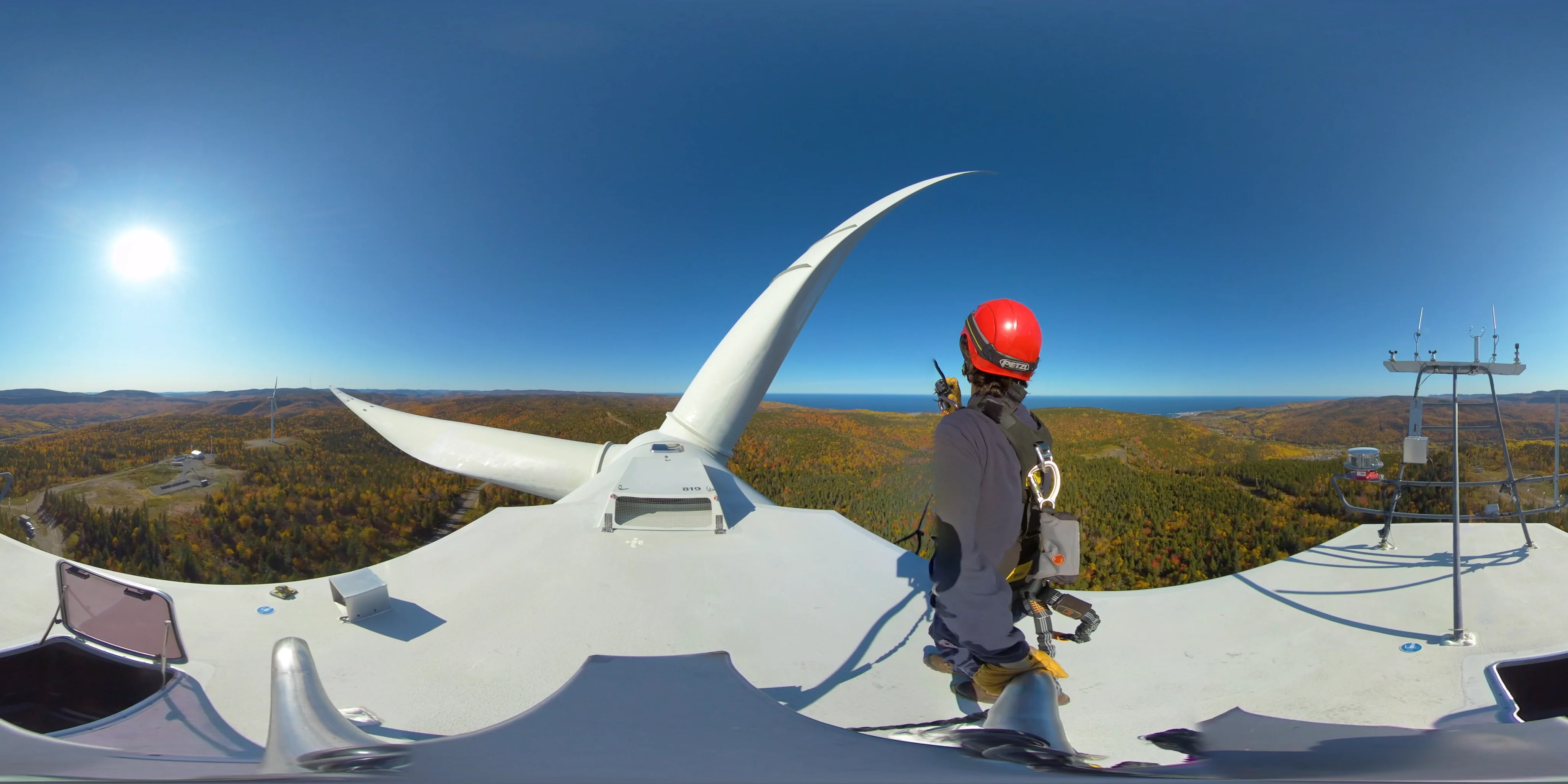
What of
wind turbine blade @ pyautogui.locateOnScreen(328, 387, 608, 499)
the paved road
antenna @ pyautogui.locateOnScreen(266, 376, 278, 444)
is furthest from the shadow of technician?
antenna @ pyautogui.locateOnScreen(266, 376, 278, 444)

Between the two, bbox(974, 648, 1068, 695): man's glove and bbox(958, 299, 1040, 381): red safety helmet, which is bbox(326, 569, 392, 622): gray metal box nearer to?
bbox(974, 648, 1068, 695): man's glove

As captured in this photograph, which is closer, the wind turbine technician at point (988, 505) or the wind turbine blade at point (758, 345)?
the wind turbine technician at point (988, 505)

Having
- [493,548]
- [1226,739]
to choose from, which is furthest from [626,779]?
[493,548]

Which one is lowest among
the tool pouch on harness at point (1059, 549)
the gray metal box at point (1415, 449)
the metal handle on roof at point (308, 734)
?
the metal handle on roof at point (308, 734)

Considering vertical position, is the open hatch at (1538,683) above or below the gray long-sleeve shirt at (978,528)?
below

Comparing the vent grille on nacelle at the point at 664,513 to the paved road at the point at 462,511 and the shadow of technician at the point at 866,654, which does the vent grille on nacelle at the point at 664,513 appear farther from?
the paved road at the point at 462,511

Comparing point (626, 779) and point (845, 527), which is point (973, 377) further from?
point (845, 527)

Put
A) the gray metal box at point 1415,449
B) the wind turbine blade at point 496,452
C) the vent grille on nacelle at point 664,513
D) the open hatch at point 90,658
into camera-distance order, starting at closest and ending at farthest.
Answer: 1. the open hatch at point 90,658
2. the vent grille on nacelle at point 664,513
3. the gray metal box at point 1415,449
4. the wind turbine blade at point 496,452

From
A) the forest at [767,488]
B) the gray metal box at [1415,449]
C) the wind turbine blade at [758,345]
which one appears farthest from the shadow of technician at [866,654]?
Result: the gray metal box at [1415,449]
